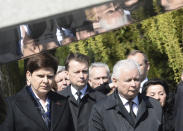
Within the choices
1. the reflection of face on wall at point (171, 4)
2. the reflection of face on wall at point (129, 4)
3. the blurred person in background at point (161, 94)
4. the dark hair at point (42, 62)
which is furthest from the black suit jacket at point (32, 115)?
the reflection of face on wall at point (171, 4)

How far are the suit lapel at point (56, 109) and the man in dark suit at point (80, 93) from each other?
2.25 feet

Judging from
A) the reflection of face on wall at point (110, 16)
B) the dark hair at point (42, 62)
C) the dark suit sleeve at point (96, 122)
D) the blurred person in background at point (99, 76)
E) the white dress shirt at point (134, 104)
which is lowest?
the dark suit sleeve at point (96, 122)

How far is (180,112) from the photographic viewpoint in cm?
638

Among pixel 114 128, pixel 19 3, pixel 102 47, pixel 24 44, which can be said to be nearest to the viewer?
pixel 24 44

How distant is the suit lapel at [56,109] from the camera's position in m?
4.88

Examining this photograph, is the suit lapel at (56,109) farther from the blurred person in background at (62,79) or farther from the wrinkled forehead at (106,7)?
the blurred person in background at (62,79)

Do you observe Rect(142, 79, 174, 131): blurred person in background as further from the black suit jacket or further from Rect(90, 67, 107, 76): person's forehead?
the black suit jacket

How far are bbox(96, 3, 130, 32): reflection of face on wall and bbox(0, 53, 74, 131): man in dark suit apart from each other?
159cm

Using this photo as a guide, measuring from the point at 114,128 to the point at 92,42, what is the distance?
23.8 ft

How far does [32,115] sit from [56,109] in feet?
0.88

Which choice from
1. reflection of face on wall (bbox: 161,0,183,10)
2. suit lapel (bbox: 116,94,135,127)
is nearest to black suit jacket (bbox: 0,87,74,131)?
suit lapel (bbox: 116,94,135,127)

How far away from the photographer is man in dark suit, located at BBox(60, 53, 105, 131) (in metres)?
5.79

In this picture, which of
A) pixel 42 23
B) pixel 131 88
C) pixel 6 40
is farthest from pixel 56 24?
pixel 131 88

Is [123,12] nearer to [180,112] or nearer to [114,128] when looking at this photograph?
[114,128]
